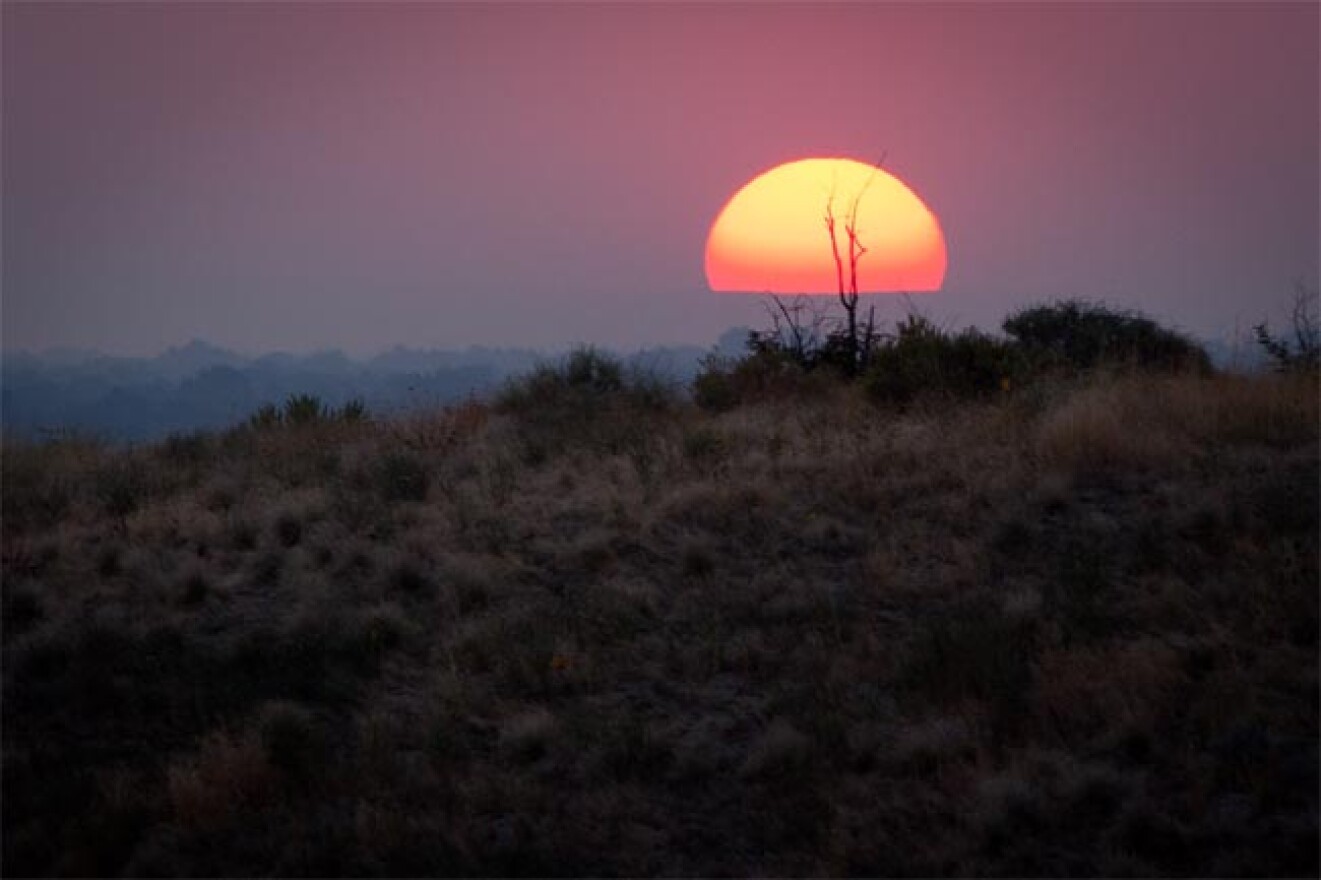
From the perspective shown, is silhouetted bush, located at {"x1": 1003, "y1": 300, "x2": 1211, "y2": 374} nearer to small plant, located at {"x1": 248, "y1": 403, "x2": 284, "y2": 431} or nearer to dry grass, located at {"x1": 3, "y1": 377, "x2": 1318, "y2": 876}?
dry grass, located at {"x1": 3, "y1": 377, "x2": 1318, "y2": 876}

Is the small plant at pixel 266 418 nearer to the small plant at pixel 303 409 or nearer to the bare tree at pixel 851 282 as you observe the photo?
the small plant at pixel 303 409

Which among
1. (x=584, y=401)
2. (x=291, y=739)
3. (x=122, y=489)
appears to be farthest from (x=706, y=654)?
(x=584, y=401)

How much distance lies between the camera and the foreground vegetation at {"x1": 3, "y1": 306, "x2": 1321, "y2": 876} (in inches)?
309

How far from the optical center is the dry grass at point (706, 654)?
785 cm

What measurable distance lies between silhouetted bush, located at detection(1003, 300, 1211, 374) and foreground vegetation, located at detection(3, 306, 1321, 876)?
14.5 ft

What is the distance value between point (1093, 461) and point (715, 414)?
22.6 ft

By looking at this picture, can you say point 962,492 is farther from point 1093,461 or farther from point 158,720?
point 158,720

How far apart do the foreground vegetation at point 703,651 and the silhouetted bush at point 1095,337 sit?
174 inches

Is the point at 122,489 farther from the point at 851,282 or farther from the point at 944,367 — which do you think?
the point at 851,282

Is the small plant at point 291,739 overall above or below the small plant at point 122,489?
below

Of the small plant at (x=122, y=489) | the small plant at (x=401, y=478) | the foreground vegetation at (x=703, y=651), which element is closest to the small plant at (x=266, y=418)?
the small plant at (x=122, y=489)

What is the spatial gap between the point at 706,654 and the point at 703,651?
0.18 feet

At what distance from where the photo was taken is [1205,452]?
1261cm

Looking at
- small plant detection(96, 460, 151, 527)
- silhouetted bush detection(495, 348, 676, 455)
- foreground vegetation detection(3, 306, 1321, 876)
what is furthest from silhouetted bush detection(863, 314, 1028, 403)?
small plant detection(96, 460, 151, 527)
